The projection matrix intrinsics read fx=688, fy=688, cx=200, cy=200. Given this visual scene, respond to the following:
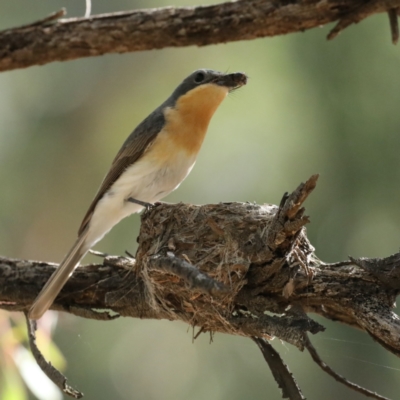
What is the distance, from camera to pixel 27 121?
1188cm

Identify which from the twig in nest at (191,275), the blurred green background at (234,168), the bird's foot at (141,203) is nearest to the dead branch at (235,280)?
the twig in nest at (191,275)

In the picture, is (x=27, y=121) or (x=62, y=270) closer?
(x=62, y=270)

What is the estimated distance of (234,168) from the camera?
31.9 ft

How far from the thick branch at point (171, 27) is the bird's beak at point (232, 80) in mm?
944

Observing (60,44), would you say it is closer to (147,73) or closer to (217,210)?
(217,210)

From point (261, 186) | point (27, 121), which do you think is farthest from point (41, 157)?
point (261, 186)

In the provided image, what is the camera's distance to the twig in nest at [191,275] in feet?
8.86

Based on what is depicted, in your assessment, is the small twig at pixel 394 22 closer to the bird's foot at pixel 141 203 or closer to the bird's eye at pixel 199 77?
the bird's eye at pixel 199 77

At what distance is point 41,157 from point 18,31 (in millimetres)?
7186

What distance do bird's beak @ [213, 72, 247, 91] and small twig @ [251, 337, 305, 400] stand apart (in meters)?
2.18

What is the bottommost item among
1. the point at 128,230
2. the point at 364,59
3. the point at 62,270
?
the point at 128,230

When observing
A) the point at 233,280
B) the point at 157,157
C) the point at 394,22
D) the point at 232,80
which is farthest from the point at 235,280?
the point at 232,80

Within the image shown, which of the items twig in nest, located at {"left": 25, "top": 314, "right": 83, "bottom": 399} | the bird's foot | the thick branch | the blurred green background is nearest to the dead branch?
the bird's foot

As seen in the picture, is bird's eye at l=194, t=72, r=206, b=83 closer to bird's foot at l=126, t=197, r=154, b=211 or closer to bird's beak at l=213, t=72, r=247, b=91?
bird's beak at l=213, t=72, r=247, b=91
